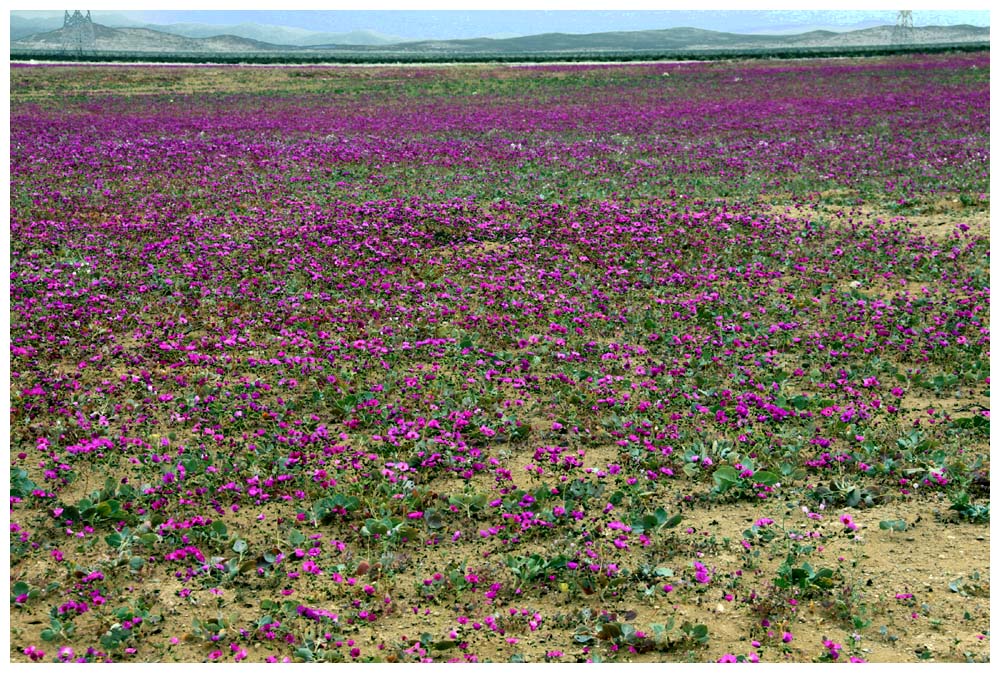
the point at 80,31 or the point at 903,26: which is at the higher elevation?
the point at 903,26

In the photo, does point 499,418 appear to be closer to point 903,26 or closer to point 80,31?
point 80,31

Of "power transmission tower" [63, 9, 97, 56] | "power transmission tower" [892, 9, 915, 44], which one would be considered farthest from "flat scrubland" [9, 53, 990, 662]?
"power transmission tower" [892, 9, 915, 44]

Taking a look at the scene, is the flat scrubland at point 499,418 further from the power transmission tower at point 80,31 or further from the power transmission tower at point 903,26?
the power transmission tower at point 903,26

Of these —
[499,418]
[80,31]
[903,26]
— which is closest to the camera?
[499,418]

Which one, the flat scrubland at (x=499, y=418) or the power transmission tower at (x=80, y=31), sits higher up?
the power transmission tower at (x=80, y=31)

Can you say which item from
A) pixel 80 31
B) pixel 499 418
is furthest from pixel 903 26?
pixel 499 418

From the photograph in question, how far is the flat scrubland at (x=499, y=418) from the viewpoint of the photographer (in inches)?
234

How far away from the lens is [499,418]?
902 centimetres

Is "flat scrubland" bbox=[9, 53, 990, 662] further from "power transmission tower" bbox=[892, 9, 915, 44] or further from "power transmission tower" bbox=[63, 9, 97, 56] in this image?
"power transmission tower" bbox=[892, 9, 915, 44]

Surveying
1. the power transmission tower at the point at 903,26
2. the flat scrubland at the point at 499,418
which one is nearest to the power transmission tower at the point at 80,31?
the flat scrubland at the point at 499,418

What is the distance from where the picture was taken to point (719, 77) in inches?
2312

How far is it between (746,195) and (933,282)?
655cm

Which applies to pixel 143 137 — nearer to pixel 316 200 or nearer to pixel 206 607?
pixel 316 200

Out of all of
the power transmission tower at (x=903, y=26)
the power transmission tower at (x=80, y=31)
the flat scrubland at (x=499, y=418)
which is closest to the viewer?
the flat scrubland at (x=499, y=418)
